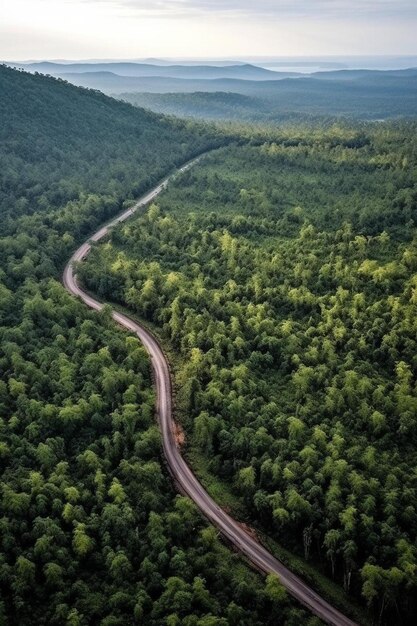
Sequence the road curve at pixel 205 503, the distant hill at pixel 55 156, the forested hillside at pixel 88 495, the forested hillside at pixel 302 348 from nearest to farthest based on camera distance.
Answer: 1. the forested hillside at pixel 88 495
2. the road curve at pixel 205 503
3. the forested hillside at pixel 302 348
4. the distant hill at pixel 55 156

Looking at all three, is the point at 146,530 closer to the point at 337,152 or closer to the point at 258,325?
the point at 258,325

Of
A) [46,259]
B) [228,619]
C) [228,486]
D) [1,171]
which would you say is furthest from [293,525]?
[1,171]

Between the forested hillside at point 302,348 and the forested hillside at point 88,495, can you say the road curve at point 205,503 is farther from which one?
the forested hillside at point 302,348

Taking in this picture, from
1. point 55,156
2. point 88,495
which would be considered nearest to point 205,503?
point 88,495

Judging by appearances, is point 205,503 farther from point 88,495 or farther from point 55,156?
point 55,156

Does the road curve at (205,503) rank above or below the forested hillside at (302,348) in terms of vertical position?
below

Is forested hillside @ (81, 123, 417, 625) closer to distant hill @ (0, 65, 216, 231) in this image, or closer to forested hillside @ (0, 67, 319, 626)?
forested hillside @ (0, 67, 319, 626)

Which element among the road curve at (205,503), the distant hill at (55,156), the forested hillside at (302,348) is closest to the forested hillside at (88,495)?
the road curve at (205,503)
